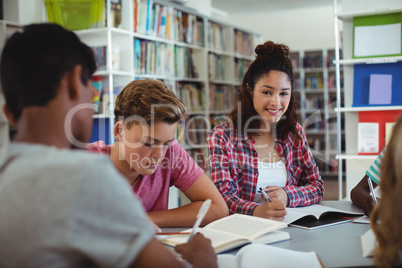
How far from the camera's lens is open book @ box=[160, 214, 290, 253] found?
1182mm

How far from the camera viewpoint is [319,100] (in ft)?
25.3

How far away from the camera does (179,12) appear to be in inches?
180

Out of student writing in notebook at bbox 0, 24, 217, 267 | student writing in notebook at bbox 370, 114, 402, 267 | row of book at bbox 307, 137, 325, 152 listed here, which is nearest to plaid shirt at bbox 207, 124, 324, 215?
student writing in notebook at bbox 370, 114, 402, 267

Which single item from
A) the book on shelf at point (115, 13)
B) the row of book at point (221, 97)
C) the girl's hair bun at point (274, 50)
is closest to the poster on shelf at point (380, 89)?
the girl's hair bun at point (274, 50)

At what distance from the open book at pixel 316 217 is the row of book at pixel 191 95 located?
10.0 ft

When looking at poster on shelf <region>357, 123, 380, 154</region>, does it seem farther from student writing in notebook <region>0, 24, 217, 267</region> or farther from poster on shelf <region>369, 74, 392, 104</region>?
student writing in notebook <region>0, 24, 217, 267</region>

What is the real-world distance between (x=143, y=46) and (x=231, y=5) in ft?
12.0

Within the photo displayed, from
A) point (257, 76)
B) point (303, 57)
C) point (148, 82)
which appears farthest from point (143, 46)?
→ point (303, 57)

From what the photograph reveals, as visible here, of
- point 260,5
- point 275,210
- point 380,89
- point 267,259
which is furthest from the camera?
point 260,5

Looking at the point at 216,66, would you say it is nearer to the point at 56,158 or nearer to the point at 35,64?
the point at 35,64

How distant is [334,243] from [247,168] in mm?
753

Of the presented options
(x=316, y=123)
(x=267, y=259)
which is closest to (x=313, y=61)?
(x=316, y=123)

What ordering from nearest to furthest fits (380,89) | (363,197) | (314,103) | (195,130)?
(363,197) → (380,89) → (195,130) → (314,103)

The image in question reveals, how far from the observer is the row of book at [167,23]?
392cm
